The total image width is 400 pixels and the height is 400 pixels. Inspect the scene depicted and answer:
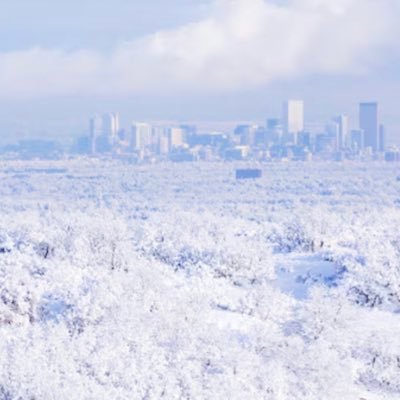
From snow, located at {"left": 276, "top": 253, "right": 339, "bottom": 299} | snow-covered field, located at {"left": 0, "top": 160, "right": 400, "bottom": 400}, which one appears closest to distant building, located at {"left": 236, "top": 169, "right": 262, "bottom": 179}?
snow-covered field, located at {"left": 0, "top": 160, "right": 400, "bottom": 400}

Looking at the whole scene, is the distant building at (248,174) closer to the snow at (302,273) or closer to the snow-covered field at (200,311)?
the snow-covered field at (200,311)

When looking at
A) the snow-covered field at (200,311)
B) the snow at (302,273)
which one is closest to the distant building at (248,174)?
the snow-covered field at (200,311)

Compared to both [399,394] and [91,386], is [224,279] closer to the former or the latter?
[399,394]

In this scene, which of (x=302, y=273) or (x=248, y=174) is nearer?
(x=302, y=273)

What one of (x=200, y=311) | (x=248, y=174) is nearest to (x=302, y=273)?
(x=200, y=311)

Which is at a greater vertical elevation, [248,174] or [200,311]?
[248,174]

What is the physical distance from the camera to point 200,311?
120 ft

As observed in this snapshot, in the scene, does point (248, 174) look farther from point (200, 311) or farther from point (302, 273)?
point (200, 311)

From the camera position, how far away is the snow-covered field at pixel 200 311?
29734mm

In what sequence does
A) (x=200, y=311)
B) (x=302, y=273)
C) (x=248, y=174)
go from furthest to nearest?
(x=248, y=174), (x=302, y=273), (x=200, y=311)

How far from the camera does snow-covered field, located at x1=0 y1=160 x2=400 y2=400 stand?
97.6 feet

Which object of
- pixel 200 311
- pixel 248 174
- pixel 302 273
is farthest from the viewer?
pixel 248 174

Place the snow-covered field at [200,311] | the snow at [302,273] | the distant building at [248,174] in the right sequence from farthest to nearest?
the distant building at [248,174] < the snow at [302,273] < the snow-covered field at [200,311]

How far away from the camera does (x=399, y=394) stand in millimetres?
35812
